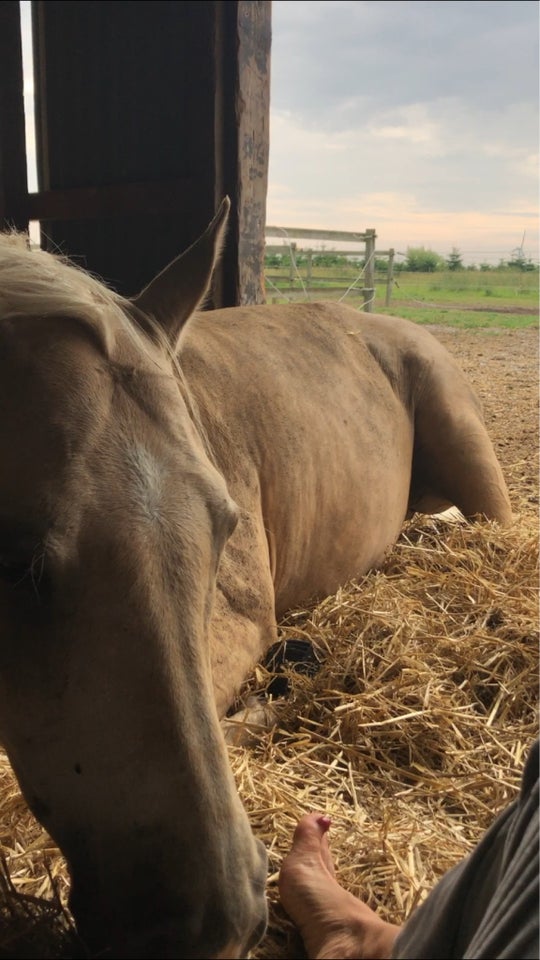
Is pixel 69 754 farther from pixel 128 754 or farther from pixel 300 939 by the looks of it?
pixel 300 939

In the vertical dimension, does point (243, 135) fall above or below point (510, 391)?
above

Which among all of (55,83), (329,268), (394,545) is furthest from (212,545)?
(329,268)

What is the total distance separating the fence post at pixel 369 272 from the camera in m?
12.0

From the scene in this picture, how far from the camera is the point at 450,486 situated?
12.5ft

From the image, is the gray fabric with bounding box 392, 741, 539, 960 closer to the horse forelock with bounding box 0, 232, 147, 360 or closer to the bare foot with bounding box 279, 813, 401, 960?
the bare foot with bounding box 279, 813, 401, 960

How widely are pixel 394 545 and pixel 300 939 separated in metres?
2.23

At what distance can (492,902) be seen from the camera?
35.5 inches

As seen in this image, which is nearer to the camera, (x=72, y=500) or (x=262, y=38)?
(x=72, y=500)

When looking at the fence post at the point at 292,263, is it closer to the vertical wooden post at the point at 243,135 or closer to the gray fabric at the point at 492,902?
the vertical wooden post at the point at 243,135

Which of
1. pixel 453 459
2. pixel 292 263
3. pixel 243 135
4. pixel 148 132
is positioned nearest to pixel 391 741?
pixel 453 459

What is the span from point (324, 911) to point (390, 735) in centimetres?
80

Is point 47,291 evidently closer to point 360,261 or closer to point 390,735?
point 390,735

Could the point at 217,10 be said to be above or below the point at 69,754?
above

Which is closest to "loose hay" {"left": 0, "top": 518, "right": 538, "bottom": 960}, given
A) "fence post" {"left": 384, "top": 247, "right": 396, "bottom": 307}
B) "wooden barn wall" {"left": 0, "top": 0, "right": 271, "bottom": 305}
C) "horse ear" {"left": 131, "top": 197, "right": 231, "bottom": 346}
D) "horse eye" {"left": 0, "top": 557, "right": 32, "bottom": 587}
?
"horse eye" {"left": 0, "top": 557, "right": 32, "bottom": 587}
